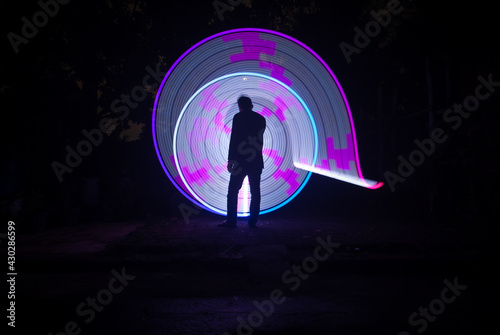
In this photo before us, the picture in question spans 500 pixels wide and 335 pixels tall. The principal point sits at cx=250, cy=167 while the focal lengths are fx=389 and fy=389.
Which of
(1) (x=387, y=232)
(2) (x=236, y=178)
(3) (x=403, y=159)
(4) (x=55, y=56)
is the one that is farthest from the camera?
(3) (x=403, y=159)

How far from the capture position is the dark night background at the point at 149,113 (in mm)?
6266

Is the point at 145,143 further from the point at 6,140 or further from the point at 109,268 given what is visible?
the point at 109,268

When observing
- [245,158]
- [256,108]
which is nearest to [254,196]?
[245,158]

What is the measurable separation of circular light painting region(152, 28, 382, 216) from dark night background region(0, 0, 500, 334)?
973 mm

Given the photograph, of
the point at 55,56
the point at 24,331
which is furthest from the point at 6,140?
the point at 24,331

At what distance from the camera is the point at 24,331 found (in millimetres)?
2553

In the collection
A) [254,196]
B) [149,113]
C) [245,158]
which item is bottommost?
[254,196]

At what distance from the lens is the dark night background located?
627cm

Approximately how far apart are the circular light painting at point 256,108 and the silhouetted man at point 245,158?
54 cm

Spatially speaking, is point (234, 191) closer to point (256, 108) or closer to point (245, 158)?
point (245, 158)

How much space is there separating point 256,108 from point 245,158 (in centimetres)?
322

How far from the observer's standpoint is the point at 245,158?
21.7 ft

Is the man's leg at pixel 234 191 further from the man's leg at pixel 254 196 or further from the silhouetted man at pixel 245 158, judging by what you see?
the man's leg at pixel 254 196

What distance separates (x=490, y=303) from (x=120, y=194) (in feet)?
22.6
